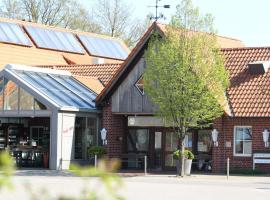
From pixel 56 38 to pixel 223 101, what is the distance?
1992 centimetres

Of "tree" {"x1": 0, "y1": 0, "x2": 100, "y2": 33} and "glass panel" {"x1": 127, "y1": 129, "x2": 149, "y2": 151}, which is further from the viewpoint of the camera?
"tree" {"x1": 0, "y1": 0, "x2": 100, "y2": 33}

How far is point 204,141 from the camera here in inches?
1201

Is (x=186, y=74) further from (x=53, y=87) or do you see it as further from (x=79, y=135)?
(x=53, y=87)

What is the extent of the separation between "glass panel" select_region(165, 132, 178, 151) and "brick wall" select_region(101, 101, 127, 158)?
2.26 meters

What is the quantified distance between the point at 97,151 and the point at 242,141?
6.56 meters

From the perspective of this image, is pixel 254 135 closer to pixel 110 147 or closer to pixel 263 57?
pixel 263 57

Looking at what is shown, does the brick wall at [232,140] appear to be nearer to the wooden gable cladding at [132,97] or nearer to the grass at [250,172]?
the grass at [250,172]

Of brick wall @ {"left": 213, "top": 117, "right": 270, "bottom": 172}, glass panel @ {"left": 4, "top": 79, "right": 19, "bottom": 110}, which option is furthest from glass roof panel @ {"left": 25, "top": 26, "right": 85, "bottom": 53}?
brick wall @ {"left": 213, "top": 117, "right": 270, "bottom": 172}

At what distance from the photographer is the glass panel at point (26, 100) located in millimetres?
30719

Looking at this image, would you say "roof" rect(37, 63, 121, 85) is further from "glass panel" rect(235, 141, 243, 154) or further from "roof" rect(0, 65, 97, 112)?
"glass panel" rect(235, 141, 243, 154)

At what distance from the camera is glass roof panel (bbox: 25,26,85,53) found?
144ft

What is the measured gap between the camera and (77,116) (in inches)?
1233

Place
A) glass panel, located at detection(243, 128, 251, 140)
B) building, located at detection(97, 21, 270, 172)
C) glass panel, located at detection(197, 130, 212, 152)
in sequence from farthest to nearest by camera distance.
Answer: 1. glass panel, located at detection(197, 130, 212, 152)
2. glass panel, located at detection(243, 128, 251, 140)
3. building, located at detection(97, 21, 270, 172)

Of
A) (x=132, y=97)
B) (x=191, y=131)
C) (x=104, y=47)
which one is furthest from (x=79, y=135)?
(x=104, y=47)
